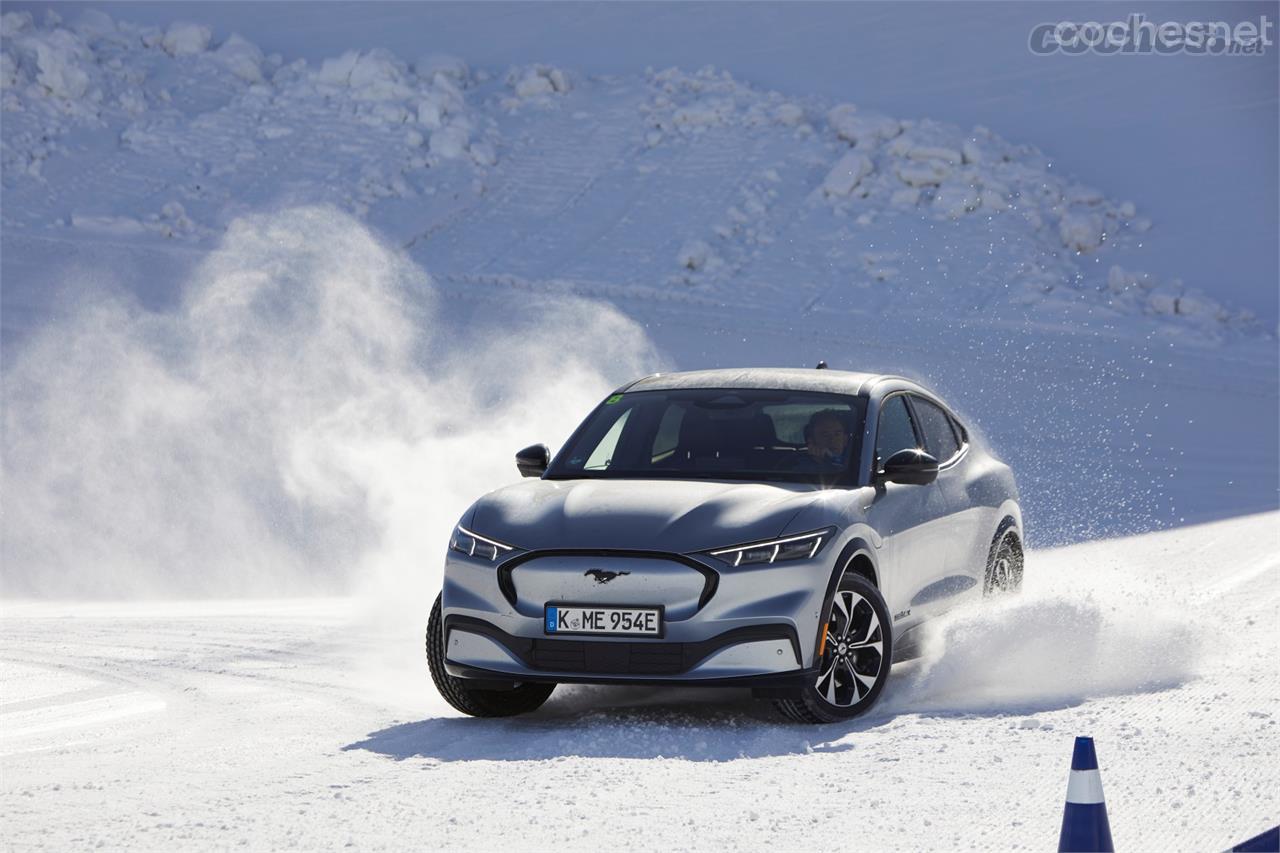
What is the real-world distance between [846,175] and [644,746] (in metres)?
21.2

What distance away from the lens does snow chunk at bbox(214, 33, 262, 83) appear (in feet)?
104

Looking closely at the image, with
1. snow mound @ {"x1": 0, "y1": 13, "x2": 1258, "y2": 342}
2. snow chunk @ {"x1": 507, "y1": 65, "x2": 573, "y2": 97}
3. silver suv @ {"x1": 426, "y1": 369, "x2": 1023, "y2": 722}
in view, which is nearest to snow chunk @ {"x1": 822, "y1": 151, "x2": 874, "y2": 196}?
snow mound @ {"x1": 0, "y1": 13, "x2": 1258, "y2": 342}

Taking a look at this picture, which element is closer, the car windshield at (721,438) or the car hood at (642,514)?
the car hood at (642,514)

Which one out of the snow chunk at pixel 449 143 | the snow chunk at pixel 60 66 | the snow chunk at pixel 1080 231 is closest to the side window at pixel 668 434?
the snow chunk at pixel 1080 231

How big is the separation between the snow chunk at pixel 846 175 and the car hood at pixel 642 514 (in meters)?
19.7

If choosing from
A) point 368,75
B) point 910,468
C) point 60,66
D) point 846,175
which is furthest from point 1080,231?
point 910,468

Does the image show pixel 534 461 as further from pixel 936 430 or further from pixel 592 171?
pixel 592 171

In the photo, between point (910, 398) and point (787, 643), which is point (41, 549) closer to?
point (910, 398)

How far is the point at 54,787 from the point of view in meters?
5.64

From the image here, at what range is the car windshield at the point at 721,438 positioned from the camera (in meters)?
7.51

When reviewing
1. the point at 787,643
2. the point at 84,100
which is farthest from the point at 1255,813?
the point at 84,100

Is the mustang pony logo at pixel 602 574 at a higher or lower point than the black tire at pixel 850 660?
higher

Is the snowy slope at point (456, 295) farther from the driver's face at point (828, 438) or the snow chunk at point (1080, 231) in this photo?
the driver's face at point (828, 438)

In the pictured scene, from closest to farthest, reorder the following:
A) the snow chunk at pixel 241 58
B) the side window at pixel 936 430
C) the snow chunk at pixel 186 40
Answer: the side window at pixel 936 430 → the snow chunk at pixel 241 58 → the snow chunk at pixel 186 40
